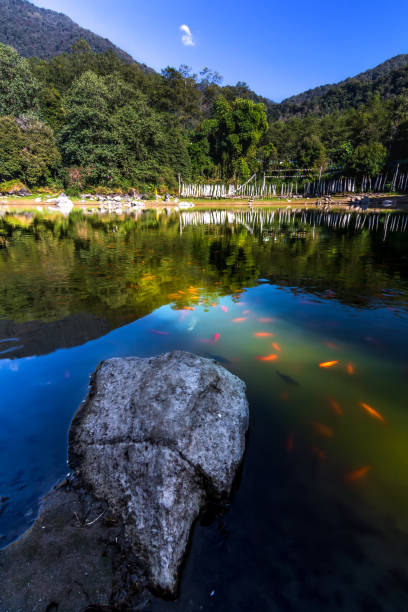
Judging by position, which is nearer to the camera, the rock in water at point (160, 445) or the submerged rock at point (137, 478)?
the submerged rock at point (137, 478)

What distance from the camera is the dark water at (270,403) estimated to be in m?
2.46

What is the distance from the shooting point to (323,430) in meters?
3.88

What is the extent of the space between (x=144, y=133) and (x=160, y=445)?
286 feet

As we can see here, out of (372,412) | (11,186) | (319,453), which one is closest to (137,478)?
(319,453)

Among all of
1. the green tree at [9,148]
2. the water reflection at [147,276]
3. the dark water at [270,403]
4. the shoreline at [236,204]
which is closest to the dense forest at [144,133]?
the green tree at [9,148]

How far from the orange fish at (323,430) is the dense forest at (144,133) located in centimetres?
7390

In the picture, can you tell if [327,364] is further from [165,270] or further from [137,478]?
[165,270]

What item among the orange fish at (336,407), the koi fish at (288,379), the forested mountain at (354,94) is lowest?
the orange fish at (336,407)

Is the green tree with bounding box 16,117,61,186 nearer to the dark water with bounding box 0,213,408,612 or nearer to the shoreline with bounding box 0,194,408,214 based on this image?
the shoreline with bounding box 0,194,408,214

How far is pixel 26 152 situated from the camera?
209 feet

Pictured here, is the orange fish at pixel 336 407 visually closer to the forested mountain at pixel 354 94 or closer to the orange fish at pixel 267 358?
the orange fish at pixel 267 358

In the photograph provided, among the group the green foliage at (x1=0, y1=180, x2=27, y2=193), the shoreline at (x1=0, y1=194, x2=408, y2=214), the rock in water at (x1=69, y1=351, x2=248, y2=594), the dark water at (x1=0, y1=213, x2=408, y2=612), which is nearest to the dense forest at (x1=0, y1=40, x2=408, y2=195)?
the green foliage at (x1=0, y1=180, x2=27, y2=193)

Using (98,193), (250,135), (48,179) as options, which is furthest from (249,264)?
(250,135)

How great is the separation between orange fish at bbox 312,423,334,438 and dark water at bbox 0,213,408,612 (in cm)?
2
